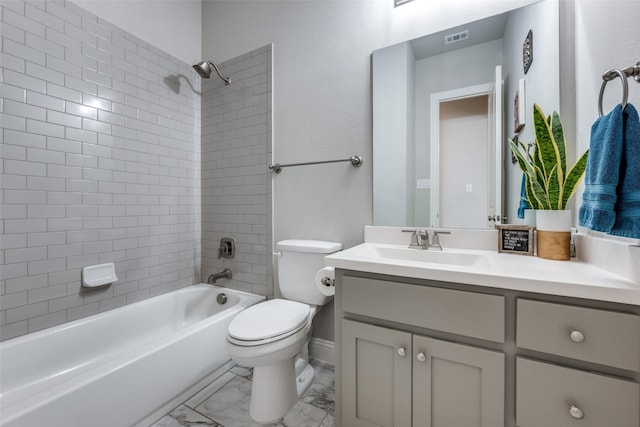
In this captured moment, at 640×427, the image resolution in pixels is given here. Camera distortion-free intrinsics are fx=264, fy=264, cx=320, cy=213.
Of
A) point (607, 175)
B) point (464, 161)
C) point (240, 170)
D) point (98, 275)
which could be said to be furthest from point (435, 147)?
point (98, 275)

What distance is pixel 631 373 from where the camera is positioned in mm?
688

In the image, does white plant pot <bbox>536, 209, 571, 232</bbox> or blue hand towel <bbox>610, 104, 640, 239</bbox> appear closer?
blue hand towel <bbox>610, 104, 640, 239</bbox>

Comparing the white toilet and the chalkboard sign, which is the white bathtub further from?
the chalkboard sign

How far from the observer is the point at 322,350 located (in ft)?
5.91

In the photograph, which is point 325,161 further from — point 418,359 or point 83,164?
point 83,164

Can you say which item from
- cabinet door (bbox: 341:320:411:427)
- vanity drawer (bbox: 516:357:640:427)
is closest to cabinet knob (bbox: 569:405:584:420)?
vanity drawer (bbox: 516:357:640:427)

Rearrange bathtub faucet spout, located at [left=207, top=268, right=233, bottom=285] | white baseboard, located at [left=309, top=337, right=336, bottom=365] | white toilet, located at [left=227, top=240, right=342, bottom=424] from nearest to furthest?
1. white toilet, located at [left=227, top=240, right=342, bottom=424]
2. white baseboard, located at [left=309, top=337, right=336, bottom=365]
3. bathtub faucet spout, located at [left=207, top=268, right=233, bottom=285]

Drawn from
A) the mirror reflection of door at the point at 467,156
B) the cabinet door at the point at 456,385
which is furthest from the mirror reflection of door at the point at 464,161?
the cabinet door at the point at 456,385

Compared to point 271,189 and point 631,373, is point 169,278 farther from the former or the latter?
point 631,373

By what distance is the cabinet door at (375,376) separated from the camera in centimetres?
98

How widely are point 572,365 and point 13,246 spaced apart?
2389 mm

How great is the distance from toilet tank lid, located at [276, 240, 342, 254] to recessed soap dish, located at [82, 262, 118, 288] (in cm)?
110

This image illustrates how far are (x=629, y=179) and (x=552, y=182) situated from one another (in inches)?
14.1

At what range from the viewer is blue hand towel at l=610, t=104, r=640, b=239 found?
69 centimetres
